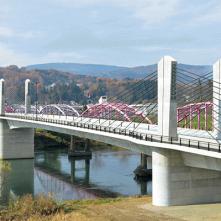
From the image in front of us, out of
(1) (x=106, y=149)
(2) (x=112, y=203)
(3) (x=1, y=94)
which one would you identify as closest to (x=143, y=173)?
(2) (x=112, y=203)

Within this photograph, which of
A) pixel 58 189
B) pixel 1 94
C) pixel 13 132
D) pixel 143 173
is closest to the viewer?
pixel 58 189

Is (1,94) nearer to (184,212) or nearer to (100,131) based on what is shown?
(100,131)

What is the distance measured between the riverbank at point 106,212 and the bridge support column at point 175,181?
0.74 metres

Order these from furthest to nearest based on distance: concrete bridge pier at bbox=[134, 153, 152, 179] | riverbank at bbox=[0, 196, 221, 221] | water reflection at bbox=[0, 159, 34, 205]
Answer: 1. concrete bridge pier at bbox=[134, 153, 152, 179]
2. water reflection at bbox=[0, 159, 34, 205]
3. riverbank at bbox=[0, 196, 221, 221]

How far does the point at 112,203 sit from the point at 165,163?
5.46m

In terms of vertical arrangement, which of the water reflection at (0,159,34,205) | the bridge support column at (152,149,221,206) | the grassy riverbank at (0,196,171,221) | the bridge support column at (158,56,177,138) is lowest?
the water reflection at (0,159,34,205)

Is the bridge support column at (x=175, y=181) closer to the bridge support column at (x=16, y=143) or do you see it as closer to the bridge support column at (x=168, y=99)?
the bridge support column at (x=168, y=99)

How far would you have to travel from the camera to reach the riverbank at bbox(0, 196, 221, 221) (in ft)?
89.6

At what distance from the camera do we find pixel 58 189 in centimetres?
4866

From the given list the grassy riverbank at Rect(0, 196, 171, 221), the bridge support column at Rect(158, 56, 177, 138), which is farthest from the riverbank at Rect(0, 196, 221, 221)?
the bridge support column at Rect(158, 56, 177, 138)

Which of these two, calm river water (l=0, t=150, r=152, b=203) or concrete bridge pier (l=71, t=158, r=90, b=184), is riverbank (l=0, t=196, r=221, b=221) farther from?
concrete bridge pier (l=71, t=158, r=90, b=184)

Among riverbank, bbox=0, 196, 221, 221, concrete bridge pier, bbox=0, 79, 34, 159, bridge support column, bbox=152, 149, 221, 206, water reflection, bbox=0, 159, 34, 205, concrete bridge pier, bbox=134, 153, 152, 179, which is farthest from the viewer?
concrete bridge pier, bbox=0, 79, 34, 159

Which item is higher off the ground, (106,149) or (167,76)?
(167,76)

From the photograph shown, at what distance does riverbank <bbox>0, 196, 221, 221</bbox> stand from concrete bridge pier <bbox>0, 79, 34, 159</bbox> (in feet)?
135
